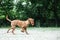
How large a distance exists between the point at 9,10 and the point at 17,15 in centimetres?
146

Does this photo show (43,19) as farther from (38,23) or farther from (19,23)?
(19,23)

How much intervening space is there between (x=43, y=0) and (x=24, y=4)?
2125 millimetres

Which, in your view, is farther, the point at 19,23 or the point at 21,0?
the point at 21,0

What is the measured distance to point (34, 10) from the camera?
96.1 ft

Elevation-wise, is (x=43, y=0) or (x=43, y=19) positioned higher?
A: (x=43, y=0)

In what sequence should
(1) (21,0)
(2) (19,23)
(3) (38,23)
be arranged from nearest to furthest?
1. (2) (19,23)
2. (3) (38,23)
3. (1) (21,0)

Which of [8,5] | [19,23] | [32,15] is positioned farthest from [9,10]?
[19,23]

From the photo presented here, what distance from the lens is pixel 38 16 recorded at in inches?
1163

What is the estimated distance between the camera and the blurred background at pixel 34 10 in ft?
95.3

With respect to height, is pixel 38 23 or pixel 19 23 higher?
pixel 19 23

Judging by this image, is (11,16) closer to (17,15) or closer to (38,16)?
(17,15)

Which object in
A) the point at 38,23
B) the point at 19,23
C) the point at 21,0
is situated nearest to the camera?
the point at 19,23

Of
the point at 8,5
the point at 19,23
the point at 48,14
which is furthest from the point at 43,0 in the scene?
the point at 19,23

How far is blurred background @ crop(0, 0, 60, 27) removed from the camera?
29.0 metres
